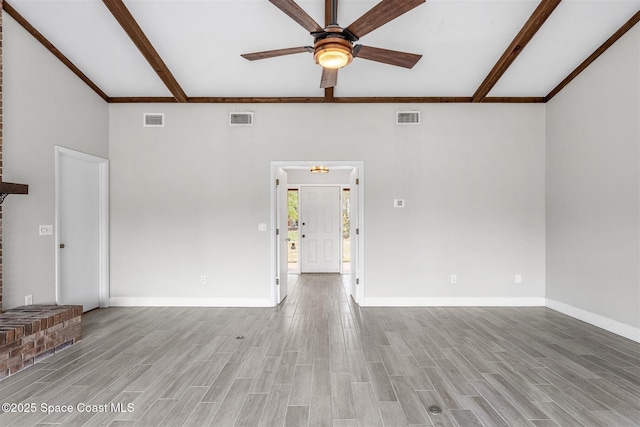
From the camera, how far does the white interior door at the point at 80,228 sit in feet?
13.1

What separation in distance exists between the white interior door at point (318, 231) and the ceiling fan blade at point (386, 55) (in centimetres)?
493

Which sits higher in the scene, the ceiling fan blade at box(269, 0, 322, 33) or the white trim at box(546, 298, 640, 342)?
the ceiling fan blade at box(269, 0, 322, 33)

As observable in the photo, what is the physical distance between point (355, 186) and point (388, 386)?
121 inches

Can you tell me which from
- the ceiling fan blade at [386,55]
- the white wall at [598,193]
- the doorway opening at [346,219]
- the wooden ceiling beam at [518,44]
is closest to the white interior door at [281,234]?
the doorway opening at [346,219]

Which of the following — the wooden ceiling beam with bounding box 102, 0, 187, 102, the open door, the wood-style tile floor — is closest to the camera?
the wood-style tile floor

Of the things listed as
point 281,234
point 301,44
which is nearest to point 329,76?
point 301,44

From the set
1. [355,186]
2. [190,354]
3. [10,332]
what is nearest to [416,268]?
[355,186]

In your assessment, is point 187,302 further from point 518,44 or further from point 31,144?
point 518,44

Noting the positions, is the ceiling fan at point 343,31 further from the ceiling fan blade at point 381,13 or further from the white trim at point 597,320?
the white trim at point 597,320

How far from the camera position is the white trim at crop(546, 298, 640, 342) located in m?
3.40

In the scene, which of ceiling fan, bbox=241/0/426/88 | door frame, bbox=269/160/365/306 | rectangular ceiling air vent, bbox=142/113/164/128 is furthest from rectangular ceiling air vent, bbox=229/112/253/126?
ceiling fan, bbox=241/0/426/88

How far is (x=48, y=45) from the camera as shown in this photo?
11.8 ft

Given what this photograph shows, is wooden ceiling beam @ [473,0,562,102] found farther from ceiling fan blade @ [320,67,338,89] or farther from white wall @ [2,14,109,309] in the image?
white wall @ [2,14,109,309]

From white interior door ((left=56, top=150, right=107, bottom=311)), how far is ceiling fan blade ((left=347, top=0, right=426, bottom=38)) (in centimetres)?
375
